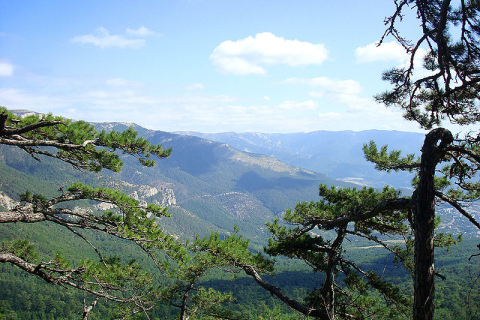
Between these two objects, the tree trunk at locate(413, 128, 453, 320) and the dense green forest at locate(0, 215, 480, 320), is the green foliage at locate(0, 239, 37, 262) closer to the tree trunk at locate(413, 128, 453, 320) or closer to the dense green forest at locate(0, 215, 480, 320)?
the tree trunk at locate(413, 128, 453, 320)

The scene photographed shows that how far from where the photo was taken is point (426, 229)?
377 centimetres

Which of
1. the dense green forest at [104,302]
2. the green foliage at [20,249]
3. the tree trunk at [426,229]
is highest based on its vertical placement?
the tree trunk at [426,229]

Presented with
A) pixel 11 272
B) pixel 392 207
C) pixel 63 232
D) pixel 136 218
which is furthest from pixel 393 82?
pixel 63 232

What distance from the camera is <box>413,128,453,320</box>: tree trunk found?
12.0ft

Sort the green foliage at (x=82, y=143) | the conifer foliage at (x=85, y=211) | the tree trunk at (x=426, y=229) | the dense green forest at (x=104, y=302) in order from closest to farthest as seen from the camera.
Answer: the tree trunk at (x=426, y=229) → the conifer foliage at (x=85, y=211) → the green foliage at (x=82, y=143) → the dense green forest at (x=104, y=302)

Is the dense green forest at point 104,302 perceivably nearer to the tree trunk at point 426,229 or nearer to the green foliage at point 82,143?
the tree trunk at point 426,229

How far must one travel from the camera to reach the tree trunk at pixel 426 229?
→ 365 centimetres

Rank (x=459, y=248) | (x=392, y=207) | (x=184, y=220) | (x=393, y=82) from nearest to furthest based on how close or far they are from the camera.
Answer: (x=392, y=207) < (x=393, y=82) < (x=459, y=248) < (x=184, y=220)

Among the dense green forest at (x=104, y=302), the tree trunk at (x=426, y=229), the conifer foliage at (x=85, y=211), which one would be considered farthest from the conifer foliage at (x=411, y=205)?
the dense green forest at (x=104, y=302)

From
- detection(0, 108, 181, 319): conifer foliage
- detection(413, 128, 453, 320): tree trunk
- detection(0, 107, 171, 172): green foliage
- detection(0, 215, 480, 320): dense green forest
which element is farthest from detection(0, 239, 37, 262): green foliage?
detection(0, 215, 480, 320): dense green forest

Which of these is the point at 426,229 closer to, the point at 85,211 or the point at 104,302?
the point at 85,211

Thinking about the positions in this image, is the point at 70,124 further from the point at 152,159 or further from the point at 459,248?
the point at 459,248

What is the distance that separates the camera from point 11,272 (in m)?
88.5

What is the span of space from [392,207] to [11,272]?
123 m
